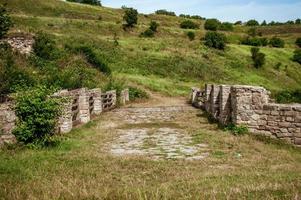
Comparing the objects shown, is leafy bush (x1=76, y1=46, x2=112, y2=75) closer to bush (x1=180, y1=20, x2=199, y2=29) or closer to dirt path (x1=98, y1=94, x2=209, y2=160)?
dirt path (x1=98, y1=94, x2=209, y2=160)

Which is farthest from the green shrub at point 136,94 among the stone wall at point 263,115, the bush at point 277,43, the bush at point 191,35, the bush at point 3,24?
the bush at point 277,43

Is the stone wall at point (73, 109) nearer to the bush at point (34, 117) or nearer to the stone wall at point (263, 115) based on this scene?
the bush at point (34, 117)

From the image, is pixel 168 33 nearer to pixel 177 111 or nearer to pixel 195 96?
pixel 195 96

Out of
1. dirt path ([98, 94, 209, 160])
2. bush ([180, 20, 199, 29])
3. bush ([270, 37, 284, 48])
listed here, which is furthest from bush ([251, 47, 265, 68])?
dirt path ([98, 94, 209, 160])

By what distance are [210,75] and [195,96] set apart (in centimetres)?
1773

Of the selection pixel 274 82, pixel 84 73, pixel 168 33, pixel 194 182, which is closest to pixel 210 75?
pixel 274 82

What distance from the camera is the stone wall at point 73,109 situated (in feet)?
38.4

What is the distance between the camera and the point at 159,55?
148 ft

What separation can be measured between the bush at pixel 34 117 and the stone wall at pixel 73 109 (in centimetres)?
31

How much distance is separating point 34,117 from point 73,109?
4468 mm

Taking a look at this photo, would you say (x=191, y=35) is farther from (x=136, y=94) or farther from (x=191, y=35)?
(x=136, y=94)

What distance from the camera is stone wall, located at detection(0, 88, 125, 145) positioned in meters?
11.7

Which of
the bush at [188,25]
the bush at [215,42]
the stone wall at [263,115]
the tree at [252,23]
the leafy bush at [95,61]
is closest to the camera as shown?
the stone wall at [263,115]

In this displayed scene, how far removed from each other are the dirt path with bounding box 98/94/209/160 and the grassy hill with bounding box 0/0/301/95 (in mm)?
13798
